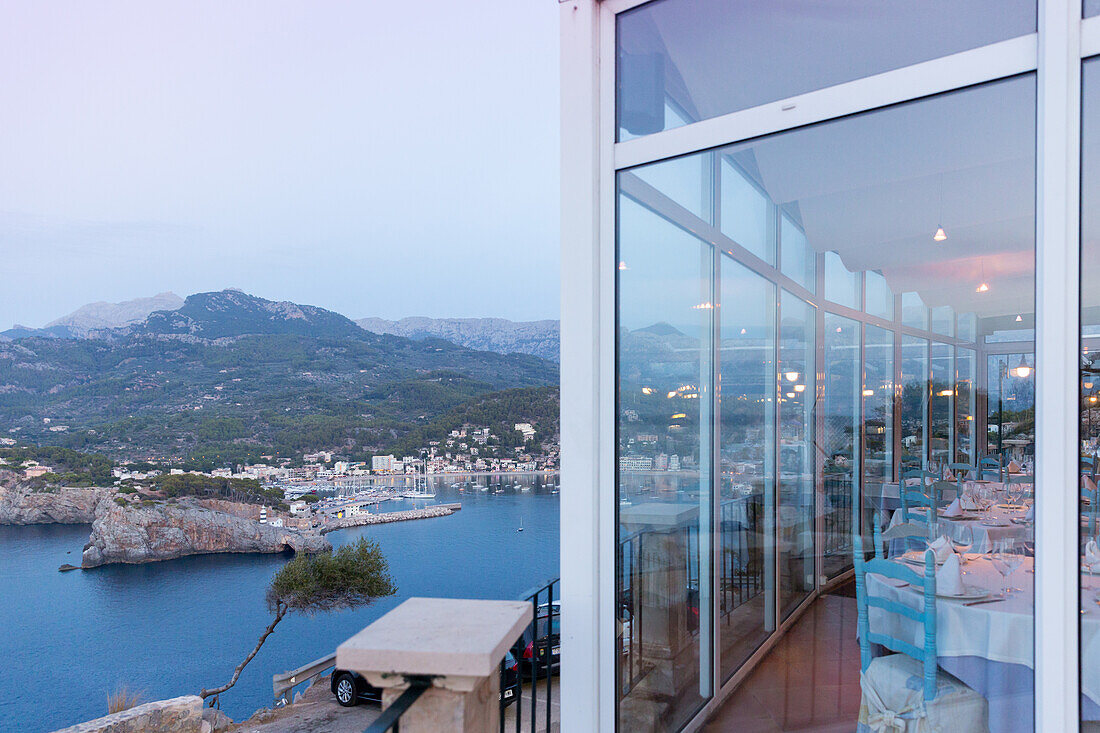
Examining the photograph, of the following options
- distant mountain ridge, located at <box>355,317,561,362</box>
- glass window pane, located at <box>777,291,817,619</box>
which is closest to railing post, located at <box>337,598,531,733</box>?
glass window pane, located at <box>777,291,817,619</box>

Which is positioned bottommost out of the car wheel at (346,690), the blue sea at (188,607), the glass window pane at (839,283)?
the blue sea at (188,607)

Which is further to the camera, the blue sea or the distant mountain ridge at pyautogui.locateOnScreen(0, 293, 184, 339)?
the distant mountain ridge at pyautogui.locateOnScreen(0, 293, 184, 339)

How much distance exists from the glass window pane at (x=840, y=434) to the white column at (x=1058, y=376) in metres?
3.13

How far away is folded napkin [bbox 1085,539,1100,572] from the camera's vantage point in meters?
1.25

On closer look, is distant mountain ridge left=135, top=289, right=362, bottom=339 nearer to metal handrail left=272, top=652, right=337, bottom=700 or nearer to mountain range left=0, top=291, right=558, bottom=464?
Answer: mountain range left=0, top=291, right=558, bottom=464

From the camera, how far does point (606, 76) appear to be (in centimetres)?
187

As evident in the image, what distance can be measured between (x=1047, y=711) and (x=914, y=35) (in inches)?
56.4

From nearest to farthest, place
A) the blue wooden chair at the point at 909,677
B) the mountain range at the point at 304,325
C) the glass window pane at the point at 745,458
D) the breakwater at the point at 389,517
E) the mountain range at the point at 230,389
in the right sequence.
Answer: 1. the blue wooden chair at the point at 909,677
2. the glass window pane at the point at 745,458
3. the mountain range at the point at 230,389
4. the breakwater at the point at 389,517
5. the mountain range at the point at 304,325

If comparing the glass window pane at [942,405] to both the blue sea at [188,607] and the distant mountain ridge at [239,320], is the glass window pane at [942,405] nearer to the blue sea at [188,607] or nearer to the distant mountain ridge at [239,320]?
the blue sea at [188,607]

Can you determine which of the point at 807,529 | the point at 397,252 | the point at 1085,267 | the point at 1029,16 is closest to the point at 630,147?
the point at 1029,16

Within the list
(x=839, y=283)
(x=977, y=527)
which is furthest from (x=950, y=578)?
(x=839, y=283)

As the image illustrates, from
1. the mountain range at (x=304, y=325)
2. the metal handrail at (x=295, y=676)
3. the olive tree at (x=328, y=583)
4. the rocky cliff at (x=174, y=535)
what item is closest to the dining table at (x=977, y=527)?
the metal handrail at (x=295, y=676)

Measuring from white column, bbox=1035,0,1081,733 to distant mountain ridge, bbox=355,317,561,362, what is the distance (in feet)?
164

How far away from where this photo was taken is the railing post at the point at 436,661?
1012mm
